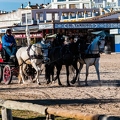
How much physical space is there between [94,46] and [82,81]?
2.60 meters

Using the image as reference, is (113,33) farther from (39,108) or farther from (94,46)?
(39,108)

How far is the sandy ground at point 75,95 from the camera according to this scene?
13016mm

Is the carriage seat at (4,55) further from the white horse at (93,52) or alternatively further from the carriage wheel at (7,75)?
the white horse at (93,52)

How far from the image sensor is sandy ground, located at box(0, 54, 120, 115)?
42.7ft

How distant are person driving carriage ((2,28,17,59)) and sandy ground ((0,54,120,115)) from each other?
4.34ft

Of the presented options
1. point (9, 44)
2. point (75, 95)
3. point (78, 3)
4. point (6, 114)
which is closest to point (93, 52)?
point (75, 95)

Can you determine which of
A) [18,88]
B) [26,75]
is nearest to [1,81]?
[26,75]

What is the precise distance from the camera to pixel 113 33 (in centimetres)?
5434

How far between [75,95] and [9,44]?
5.58 metres

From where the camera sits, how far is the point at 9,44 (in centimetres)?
2031

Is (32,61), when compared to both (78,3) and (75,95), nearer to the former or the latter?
(75,95)

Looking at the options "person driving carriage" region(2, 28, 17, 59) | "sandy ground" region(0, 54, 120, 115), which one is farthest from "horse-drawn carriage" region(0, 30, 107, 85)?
"sandy ground" region(0, 54, 120, 115)

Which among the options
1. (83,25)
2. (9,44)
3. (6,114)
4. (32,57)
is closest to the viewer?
(6,114)

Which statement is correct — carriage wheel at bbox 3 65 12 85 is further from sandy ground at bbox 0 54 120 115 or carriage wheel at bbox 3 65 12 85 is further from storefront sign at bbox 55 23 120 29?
storefront sign at bbox 55 23 120 29
